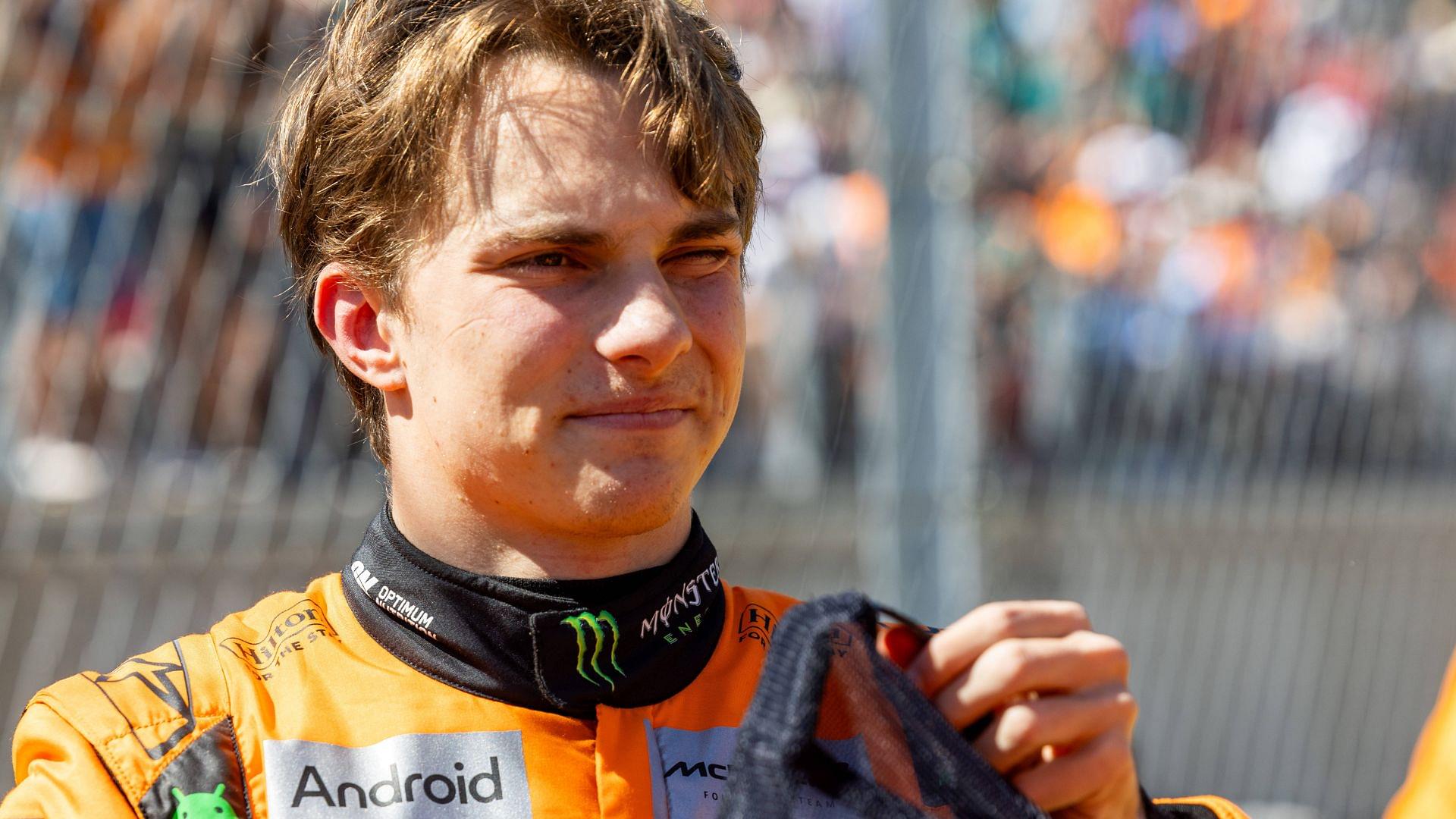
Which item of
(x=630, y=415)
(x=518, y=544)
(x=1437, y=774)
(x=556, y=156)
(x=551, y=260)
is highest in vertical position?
(x=556, y=156)

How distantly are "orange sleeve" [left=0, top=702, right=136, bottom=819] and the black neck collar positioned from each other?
1.03 feet

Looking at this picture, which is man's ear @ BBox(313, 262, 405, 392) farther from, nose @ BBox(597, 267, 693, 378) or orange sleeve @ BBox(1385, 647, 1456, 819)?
orange sleeve @ BBox(1385, 647, 1456, 819)

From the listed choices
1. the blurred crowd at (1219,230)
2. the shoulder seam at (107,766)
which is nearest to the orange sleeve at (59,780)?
the shoulder seam at (107,766)

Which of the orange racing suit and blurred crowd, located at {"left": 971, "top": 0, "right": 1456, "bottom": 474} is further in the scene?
blurred crowd, located at {"left": 971, "top": 0, "right": 1456, "bottom": 474}

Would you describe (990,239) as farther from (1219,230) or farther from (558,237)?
(558,237)

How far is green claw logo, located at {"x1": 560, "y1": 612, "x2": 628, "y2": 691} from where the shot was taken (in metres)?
1.60

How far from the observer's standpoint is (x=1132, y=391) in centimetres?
438

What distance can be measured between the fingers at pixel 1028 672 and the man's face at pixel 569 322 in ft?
1.33

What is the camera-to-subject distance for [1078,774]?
4.37 ft

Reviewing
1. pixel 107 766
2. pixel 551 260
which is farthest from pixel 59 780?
pixel 551 260

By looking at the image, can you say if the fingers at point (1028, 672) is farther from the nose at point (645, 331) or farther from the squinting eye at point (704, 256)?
the squinting eye at point (704, 256)

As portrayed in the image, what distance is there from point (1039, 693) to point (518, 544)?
60 cm

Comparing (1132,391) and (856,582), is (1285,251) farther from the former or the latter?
(856,582)

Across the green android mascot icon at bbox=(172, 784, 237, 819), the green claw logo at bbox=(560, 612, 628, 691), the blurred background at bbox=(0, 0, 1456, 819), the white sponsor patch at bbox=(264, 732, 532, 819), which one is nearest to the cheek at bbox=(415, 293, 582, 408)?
the green claw logo at bbox=(560, 612, 628, 691)
